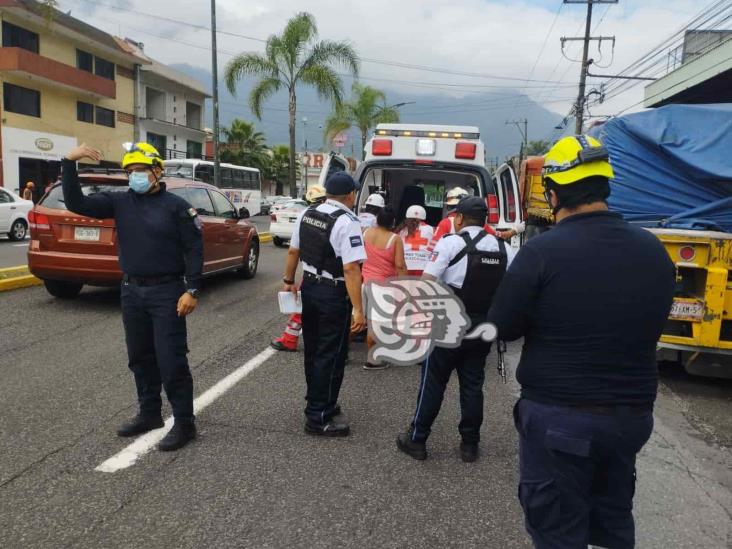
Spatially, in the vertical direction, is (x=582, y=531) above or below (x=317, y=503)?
above

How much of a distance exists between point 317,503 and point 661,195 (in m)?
4.56

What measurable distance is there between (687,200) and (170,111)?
42833 mm

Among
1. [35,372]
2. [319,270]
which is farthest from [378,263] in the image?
[35,372]

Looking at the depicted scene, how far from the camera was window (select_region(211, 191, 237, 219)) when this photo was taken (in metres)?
9.67

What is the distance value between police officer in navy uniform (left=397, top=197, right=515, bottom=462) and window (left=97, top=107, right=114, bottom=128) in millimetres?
35638

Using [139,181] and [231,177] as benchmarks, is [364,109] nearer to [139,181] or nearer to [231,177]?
[231,177]

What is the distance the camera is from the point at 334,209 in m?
→ 3.94

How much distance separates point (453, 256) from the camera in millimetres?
3689

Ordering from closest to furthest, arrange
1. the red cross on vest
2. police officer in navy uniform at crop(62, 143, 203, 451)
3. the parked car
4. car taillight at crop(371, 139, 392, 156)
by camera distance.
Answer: police officer in navy uniform at crop(62, 143, 203, 451) → the red cross on vest → car taillight at crop(371, 139, 392, 156) → the parked car

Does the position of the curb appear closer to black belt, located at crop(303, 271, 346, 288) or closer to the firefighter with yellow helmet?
black belt, located at crop(303, 271, 346, 288)

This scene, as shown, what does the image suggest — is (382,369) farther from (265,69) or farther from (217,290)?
(265,69)

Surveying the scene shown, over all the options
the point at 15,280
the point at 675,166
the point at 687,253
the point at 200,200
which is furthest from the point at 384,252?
the point at 15,280

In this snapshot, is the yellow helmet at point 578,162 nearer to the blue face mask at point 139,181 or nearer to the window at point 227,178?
the blue face mask at point 139,181

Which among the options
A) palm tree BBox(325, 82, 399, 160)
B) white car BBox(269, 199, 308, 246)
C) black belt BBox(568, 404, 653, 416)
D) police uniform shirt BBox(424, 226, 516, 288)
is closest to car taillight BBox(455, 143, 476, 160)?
police uniform shirt BBox(424, 226, 516, 288)
